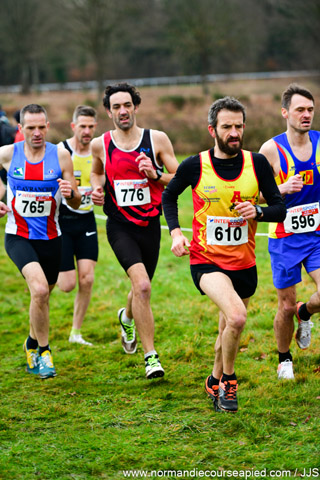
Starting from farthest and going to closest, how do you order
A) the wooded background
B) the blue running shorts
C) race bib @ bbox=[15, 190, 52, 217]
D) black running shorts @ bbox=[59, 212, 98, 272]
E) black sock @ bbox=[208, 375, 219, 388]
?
the wooded background, black running shorts @ bbox=[59, 212, 98, 272], race bib @ bbox=[15, 190, 52, 217], the blue running shorts, black sock @ bbox=[208, 375, 219, 388]

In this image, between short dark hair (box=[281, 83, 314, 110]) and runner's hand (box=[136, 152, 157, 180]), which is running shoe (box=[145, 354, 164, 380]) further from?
short dark hair (box=[281, 83, 314, 110])

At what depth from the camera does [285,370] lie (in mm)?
5680

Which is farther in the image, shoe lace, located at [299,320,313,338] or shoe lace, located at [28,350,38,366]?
shoe lace, located at [28,350,38,366]

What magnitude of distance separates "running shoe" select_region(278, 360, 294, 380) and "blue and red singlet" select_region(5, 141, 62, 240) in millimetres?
2450

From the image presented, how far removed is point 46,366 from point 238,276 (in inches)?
89.9

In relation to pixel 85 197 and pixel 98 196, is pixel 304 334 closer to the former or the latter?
pixel 98 196

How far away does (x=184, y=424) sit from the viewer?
4742 millimetres

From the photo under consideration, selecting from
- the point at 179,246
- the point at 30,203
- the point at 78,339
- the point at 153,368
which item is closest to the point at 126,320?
the point at 78,339

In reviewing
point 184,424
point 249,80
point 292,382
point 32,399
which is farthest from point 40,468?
point 249,80

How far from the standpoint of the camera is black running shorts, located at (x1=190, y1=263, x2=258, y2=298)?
4.88m

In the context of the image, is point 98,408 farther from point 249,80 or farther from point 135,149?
point 249,80

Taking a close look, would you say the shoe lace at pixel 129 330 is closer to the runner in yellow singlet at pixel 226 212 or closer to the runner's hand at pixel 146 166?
the runner's hand at pixel 146 166

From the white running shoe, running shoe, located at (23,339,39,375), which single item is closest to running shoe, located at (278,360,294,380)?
the white running shoe

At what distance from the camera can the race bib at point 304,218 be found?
545 cm
